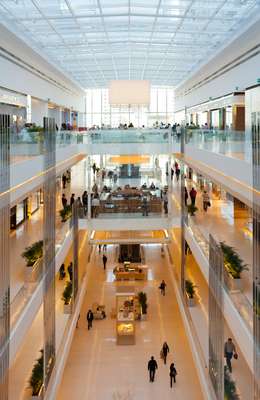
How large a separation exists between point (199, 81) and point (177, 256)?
1451 centimetres

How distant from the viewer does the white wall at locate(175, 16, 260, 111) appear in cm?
1755

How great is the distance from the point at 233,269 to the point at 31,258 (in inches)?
191

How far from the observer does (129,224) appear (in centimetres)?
2030

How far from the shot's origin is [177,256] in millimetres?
22297

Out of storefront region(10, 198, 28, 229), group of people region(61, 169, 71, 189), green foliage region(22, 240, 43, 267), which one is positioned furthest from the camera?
group of people region(61, 169, 71, 189)

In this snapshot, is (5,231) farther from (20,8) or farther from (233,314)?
(20,8)

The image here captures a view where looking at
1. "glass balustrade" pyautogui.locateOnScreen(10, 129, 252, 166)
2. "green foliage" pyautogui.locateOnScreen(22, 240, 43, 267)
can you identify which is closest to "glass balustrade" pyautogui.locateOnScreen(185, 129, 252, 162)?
"glass balustrade" pyautogui.locateOnScreen(10, 129, 252, 166)

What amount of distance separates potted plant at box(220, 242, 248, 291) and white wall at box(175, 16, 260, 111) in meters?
8.23

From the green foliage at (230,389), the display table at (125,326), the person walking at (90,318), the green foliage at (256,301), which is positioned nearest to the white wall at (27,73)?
the person walking at (90,318)

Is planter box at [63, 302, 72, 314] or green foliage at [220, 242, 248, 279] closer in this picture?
green foliage at [220, 242, 248, 279]

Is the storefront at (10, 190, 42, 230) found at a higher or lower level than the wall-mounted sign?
lower

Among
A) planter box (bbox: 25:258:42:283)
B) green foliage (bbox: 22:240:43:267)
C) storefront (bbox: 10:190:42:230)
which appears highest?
storefront (bbox: 10:190:42:230)

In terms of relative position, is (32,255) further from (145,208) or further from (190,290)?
(145,208)

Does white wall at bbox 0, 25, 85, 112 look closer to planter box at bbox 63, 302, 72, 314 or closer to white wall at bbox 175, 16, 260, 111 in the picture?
white wall at bbox 175, 16, 260, 111
